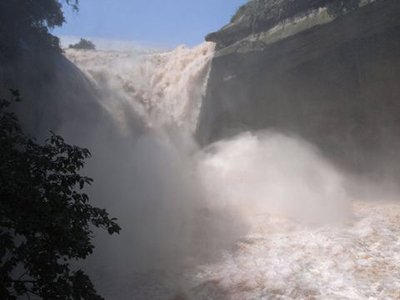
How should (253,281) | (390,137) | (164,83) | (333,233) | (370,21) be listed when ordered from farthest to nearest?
(164,83) → (390,137) → (370,21) → (333,233) → (253,281)

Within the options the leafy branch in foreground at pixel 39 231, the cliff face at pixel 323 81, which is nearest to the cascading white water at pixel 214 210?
the cliff face at pixel 323 81

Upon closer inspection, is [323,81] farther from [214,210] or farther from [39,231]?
[39,231]

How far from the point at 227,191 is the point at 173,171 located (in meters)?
3.09

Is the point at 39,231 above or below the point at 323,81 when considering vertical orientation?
below

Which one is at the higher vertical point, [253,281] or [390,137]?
[390,137]

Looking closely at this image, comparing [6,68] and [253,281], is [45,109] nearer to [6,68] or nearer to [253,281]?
[6,68]

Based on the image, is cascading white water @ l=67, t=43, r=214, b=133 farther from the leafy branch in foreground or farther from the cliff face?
the leafy branch in foreground

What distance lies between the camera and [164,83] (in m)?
21.5

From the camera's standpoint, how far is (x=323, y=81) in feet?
47.3

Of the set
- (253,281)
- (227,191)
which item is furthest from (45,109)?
(253,281)

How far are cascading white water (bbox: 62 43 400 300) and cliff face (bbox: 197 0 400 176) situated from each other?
97 centimetres

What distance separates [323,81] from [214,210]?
269 inches

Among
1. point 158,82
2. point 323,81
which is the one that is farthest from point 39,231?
point 158,82

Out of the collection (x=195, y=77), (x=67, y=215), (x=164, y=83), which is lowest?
(x=67, y=215)
